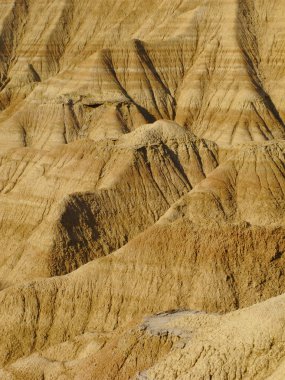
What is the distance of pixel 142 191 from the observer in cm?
4506

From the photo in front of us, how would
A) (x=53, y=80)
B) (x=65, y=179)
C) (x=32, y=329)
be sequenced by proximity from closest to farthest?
1. (x=32, y=329)
2. (x=65, y=179)
3. (x=53, y=80)

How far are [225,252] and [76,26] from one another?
183ft

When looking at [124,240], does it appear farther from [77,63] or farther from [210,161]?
[77,63]

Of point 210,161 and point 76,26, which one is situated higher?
point 76,26

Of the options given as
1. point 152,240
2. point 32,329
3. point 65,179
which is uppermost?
point 65,179

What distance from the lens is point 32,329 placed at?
1268 inches

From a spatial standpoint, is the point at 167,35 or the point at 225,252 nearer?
the point at 225,252

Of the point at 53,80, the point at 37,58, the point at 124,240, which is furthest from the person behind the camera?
the point at 37,58

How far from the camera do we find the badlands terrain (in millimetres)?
25547

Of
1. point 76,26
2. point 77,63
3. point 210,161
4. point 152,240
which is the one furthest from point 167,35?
point 152,240

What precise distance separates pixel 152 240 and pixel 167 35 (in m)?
42.3

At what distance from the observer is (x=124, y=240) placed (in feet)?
136

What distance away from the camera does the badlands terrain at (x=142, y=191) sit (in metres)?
25.5

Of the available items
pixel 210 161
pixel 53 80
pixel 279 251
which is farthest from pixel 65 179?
pixel 53 80
